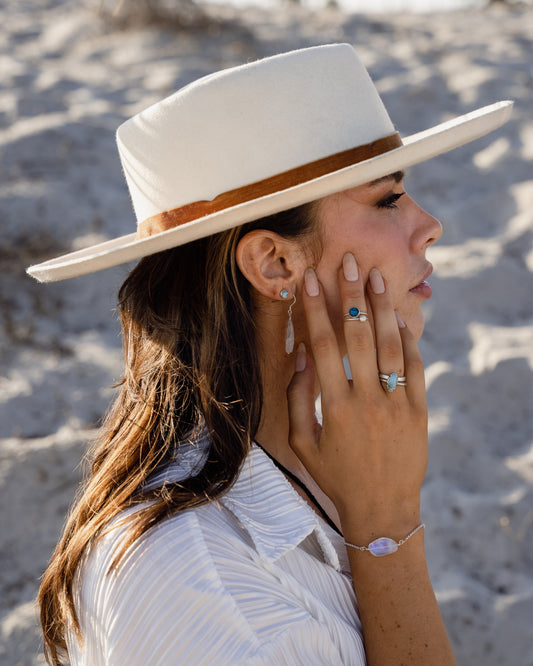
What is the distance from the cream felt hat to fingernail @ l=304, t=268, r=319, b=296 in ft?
0.77

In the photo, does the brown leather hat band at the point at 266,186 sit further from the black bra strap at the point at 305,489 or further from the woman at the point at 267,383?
the black bra strap at the point at 305,489

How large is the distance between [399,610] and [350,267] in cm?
75

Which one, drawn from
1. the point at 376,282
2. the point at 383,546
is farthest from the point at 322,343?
the point at 383,546

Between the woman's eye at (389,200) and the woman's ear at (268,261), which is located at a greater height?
the woman's eye at (389,200)

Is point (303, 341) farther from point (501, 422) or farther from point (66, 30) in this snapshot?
point (66, 30)

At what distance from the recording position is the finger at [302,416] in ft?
5.17

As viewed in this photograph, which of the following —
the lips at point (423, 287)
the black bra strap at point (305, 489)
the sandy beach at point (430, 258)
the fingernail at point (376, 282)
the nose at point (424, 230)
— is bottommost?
the sandy beach at point (430, 258)

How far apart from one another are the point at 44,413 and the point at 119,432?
6.38 ft

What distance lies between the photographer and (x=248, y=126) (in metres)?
1.49

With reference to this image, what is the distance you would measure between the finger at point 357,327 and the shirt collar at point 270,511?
286 mm

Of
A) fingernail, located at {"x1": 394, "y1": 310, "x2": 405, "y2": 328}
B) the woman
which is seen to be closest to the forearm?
the woman

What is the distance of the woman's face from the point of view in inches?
64.3

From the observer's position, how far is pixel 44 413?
3.45 m

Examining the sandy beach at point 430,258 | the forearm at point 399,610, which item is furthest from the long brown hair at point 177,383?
the sandy beach at point 430,258
